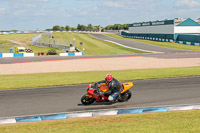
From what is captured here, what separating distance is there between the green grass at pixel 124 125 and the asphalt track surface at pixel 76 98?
218 cm

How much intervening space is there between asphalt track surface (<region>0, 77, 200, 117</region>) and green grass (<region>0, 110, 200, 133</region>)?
7.15 feet

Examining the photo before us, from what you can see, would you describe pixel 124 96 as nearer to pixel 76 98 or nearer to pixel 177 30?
pixel 76 98

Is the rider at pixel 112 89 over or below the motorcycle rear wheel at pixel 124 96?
over

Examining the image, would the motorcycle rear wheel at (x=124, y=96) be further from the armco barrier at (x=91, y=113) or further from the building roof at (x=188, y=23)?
the building roof at (x=188, y=23)

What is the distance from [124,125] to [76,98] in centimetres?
636

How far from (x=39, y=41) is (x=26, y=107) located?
6198 cm

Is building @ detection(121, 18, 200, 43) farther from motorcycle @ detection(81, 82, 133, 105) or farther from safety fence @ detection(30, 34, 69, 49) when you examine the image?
motorcycle @ detection(81, 82, 133, 105)

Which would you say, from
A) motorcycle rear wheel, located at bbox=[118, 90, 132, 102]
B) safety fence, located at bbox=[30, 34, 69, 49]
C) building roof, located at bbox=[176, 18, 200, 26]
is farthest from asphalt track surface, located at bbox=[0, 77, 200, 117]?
building roof, located at bbox=[176, 18, 200, 26]

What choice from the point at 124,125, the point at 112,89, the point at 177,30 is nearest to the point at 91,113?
the point at 124,125

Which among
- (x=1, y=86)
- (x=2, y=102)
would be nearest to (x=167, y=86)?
(x=2, y=102)

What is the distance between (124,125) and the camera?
10.3 metres

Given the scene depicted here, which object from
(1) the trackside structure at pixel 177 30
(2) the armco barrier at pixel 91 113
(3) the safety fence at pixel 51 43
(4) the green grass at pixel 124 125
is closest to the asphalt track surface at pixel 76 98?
(2) the armco barrier at pixel 91 113

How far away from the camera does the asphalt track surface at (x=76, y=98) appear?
1391cm

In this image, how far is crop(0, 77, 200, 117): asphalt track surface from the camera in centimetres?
1391
